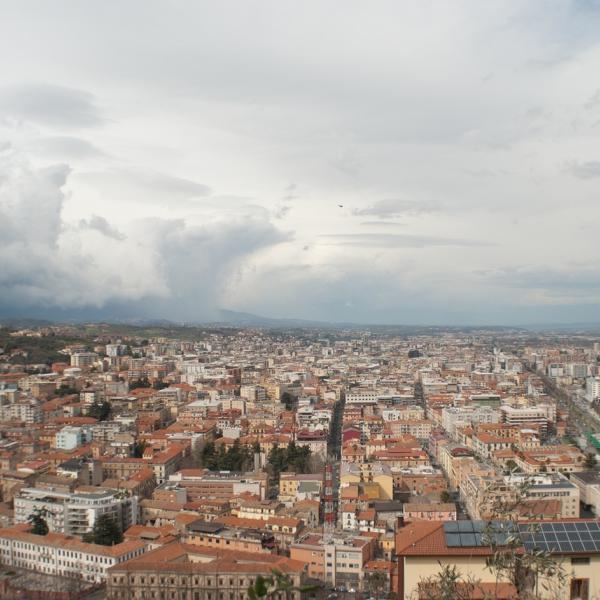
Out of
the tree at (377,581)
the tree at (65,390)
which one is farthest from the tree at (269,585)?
the tree at (65,390)

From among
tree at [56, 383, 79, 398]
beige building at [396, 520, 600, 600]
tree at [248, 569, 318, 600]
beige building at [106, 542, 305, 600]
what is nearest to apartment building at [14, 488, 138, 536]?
beige building at [106, 542, 305, 600]

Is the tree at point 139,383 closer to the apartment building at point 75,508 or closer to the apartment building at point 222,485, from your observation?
the apartment building at point 222,485

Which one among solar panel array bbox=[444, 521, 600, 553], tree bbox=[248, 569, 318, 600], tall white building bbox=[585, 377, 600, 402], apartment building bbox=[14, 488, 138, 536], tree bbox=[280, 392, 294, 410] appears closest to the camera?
tree bbox=[248, 569, 318, 600]

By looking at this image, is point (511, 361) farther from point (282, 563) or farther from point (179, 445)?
point (282, 563)

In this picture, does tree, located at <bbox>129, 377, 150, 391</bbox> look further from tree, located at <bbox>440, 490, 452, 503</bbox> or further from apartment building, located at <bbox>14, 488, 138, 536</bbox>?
tree, located at <bbox>440, 490, 452, 503</bbox>

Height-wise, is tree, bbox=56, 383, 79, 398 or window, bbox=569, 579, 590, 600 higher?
window, bbox=569, 579, 590, 600

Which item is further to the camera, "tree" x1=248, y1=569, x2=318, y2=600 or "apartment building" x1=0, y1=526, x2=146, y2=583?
"apartment building" x1=0, y1=526, x2=146, y2=583

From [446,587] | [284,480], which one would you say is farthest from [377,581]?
[446,587]
